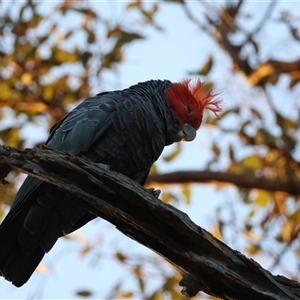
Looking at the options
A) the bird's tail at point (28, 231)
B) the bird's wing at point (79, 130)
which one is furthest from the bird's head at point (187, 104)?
the bird's tail at point (28, 231)

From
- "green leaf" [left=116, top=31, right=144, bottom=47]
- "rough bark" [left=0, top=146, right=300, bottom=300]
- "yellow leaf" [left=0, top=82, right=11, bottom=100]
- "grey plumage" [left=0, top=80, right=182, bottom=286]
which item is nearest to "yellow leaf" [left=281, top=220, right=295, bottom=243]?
"green leaf" [left=116, top=31, right=144, bottom=47]

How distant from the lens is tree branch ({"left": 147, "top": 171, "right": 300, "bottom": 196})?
7.02 m

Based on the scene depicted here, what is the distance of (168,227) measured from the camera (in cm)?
356

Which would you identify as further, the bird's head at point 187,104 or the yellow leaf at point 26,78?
the yellow leaf at point 26,78

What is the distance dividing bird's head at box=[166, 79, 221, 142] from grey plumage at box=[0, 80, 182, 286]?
5.5 inches

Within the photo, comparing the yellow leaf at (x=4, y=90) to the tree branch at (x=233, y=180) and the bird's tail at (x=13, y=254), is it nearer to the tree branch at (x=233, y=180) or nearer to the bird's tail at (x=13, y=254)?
the tree branch at (x=233, y=180)

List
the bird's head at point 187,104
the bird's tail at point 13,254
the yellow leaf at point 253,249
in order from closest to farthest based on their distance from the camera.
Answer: the bird's tail at point 13,254
the bird's head at point 187,104
the yellow leaf at point 253,249

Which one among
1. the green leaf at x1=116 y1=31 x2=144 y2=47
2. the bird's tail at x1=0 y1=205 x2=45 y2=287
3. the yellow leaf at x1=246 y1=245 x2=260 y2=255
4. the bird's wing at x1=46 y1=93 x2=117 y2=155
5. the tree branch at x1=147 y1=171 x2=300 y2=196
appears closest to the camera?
the bird's tail at x1=0 y1=205 x2=45 y2=287

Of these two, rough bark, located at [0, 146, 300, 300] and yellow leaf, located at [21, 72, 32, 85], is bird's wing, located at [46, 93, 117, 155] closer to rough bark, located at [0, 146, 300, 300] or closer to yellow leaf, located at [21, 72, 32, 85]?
rough bark, located at [0, 146, 300, 300]

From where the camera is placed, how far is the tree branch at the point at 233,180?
23.0 ft

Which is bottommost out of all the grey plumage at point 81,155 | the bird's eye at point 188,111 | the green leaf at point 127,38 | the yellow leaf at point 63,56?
the grey plumage at point 81,155

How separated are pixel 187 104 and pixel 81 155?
107cm

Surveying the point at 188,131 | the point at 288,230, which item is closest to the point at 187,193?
the point at 288,230

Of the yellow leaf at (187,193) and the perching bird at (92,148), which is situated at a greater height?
the yellow leaf at (187,193)
